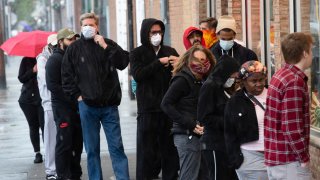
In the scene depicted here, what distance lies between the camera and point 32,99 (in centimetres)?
1246

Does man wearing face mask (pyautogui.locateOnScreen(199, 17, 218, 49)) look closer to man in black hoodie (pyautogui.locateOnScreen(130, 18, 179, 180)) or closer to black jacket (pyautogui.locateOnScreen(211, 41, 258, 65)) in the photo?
man in black hoodie (pyautogui.locateOnScreen(130, 18, 179, 180))

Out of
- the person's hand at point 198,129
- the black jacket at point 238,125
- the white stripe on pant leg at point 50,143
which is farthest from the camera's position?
the white stripe on pant leg at point 50,143

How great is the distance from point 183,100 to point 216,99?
0.96 m

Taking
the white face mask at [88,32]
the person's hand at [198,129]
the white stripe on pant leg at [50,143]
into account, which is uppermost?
the white face mask at [88,32]

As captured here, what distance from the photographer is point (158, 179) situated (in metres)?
10.6

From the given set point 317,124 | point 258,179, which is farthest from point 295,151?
point 317,124

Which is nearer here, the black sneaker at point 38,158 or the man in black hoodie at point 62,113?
the man in black hoodie at point 62,113

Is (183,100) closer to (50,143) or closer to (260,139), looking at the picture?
(260,139)

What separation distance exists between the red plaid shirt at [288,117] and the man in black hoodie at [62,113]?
4.52 metres

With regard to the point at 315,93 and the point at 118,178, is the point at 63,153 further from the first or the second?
the point at 315,93

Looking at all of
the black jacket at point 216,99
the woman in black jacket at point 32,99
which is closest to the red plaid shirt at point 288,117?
the black jacket at point 216,99

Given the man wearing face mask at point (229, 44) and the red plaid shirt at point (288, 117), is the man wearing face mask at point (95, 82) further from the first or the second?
the red plaid shirt at point (288, 117)

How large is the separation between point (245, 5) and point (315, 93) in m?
2.93

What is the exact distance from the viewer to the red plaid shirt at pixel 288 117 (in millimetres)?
5953
